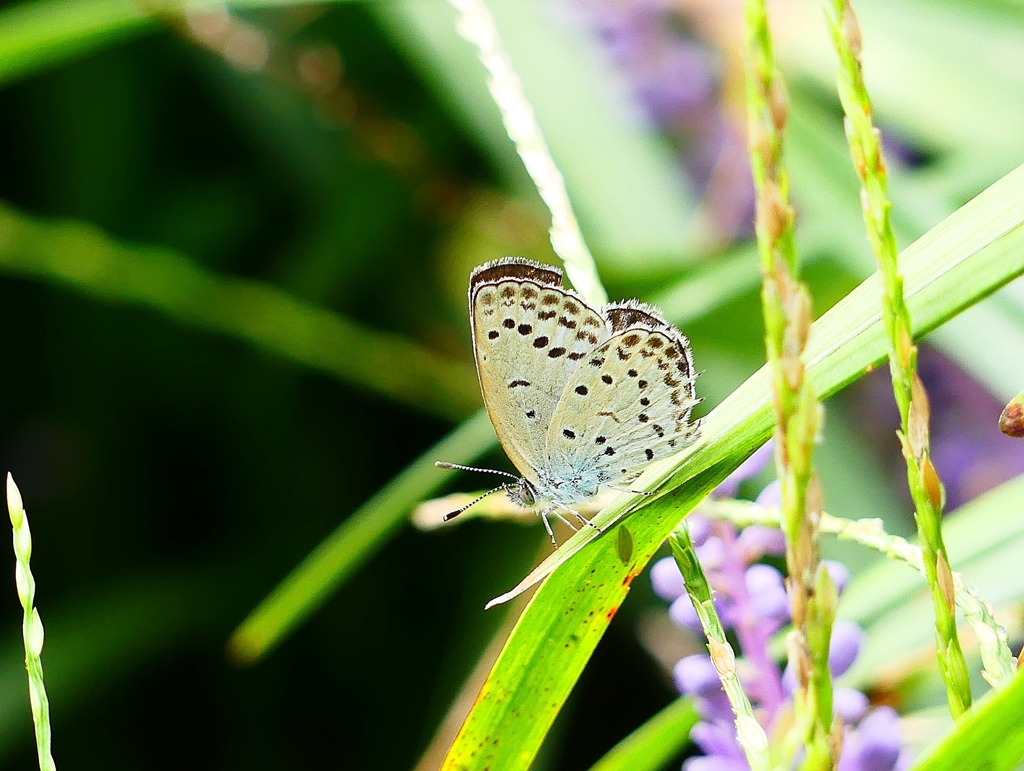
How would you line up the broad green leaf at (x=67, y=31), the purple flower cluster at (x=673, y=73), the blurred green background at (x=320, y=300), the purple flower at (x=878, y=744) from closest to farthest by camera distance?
1. the purple flower at (x=878, y=744)
2. the broad green leaf at (x=67, y=31)
3. the blurred green background at (x=320, y=300)
4. the purple flower cluster at (x=673, y=73)

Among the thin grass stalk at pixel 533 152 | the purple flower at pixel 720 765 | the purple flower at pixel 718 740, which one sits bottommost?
the purple flower at pixel 720 765

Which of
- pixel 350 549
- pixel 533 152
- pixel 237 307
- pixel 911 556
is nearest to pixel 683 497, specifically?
pixel 911 556

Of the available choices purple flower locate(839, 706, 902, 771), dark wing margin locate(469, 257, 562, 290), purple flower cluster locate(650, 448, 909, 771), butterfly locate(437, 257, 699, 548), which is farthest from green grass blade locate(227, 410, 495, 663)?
purple flower locate(839, 706, 902, 771)

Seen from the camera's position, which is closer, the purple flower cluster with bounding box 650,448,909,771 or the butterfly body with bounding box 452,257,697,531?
the purple flower cluster with bounding box 650,448,909,771

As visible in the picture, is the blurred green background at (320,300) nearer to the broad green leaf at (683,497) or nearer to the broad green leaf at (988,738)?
the broad green leaf at (683,497)

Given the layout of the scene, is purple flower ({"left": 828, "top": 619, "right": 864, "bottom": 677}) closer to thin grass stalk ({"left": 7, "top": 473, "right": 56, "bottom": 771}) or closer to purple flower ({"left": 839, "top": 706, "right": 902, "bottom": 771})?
purple flower ({"left": 839, "top": 706, "right": 902, "bottom": 771})

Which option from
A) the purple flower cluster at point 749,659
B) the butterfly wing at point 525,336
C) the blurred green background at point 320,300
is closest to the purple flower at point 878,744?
the purple flower cluster at point 749,659

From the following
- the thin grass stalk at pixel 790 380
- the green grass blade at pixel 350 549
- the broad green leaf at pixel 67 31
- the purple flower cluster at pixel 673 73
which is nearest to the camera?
the thin grass stalk at pixel 790 380
